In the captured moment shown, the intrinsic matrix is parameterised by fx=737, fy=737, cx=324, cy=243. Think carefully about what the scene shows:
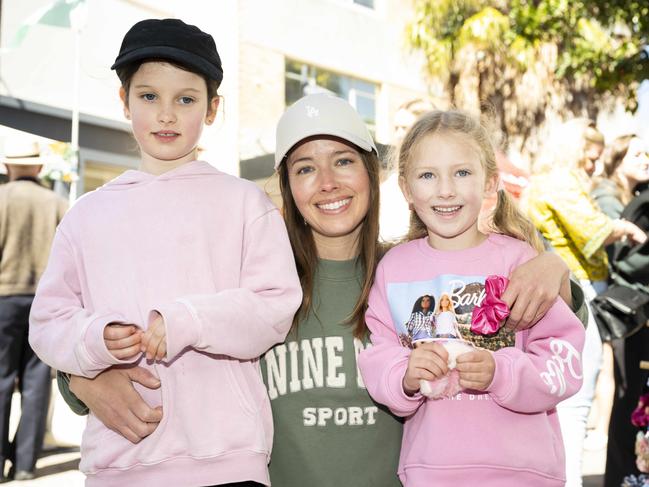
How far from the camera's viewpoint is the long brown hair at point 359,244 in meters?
2.21

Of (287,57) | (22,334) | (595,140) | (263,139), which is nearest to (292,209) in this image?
A: (595,140)

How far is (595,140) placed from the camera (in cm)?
477

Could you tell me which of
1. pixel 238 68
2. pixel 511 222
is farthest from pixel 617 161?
pixel 238 68

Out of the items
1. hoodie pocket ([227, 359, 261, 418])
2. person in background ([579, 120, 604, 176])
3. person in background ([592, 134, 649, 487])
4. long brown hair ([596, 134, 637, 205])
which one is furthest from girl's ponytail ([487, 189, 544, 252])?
long brown hair ([596, 134, 637, 205])

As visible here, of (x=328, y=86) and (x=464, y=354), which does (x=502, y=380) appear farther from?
(x=328, y=86)

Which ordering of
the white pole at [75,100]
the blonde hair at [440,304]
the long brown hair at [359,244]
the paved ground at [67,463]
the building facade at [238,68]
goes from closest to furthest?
the blonde hair at [440,304] → the long brown hair at [359,244] → the paved ground at [67,463] → the white pole at [75,100] → the building facade at [238,68]

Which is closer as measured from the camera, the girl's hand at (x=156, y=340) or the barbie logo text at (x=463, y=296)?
the girl's hand at (x=156, y=340)

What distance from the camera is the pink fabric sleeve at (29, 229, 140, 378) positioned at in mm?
1776

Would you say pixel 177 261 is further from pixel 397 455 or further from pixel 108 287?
pixel 397 455

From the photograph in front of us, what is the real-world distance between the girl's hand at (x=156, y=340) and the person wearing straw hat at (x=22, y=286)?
3769 millimetres

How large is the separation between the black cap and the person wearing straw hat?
11.6ft

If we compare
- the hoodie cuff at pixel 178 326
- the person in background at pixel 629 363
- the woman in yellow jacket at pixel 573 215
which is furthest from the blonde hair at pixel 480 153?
the person in background at pixel 629 363

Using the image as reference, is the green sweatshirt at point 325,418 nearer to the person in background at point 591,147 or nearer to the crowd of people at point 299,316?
the crowd of people at point 299,316

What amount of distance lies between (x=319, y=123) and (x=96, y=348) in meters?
0.96
